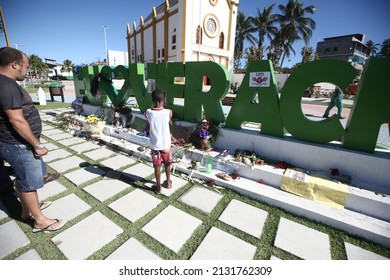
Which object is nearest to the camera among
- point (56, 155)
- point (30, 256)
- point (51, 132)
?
point (30, 256)

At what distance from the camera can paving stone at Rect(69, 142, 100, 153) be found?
5.43 meters

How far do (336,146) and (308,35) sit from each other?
3226 centimetres

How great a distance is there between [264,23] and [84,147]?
33.7 m

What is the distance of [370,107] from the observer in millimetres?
3324

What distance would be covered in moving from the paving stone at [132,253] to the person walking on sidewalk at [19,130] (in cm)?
118

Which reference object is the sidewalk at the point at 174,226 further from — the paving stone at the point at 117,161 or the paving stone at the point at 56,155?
the paving stone at the point at 56,155

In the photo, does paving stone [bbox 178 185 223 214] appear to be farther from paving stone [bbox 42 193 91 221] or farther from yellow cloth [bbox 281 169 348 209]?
paving stone [bbox 42 193 91 221]

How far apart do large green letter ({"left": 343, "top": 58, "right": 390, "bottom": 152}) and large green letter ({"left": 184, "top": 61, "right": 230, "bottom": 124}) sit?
259 centimetres

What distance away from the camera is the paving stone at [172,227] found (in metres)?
2.54

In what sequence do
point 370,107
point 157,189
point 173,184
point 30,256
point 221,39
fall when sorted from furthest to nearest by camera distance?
point 221,39
point 173,184
point 157,189
point 370,107
point 30,256

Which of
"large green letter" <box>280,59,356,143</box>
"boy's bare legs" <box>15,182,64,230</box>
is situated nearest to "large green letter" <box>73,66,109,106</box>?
"boy's bare legs" <box>15,182,64,230</box>

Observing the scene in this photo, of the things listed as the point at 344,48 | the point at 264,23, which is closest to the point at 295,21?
the point at 264,23

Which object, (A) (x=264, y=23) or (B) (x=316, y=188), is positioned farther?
(A) (x=264, y=23)

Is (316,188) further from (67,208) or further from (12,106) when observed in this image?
(12,106)
